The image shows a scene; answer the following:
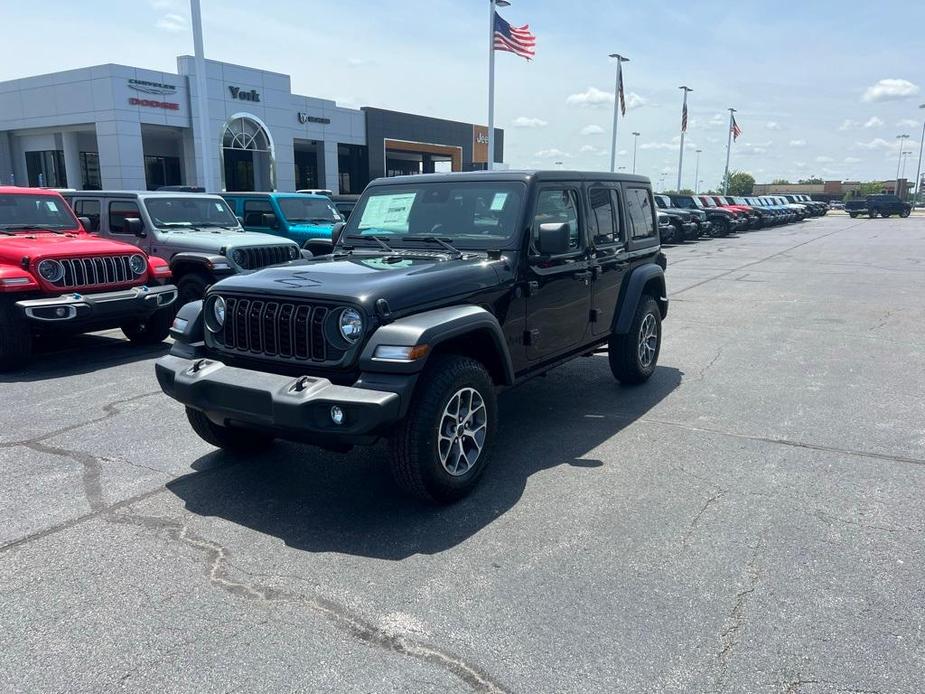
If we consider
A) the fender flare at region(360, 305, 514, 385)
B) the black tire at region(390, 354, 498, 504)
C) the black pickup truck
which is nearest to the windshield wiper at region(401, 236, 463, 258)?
the fender flare at region(360, 305, 514, 385)

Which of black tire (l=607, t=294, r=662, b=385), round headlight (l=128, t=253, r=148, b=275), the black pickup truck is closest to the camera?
black tire (l=607, t=294, r=662, b=385)

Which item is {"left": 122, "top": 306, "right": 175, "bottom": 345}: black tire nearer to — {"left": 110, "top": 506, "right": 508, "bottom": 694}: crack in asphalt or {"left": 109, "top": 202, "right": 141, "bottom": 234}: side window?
{"left": 109, "top": 202, "right": 141, "bottom": 234}: side window

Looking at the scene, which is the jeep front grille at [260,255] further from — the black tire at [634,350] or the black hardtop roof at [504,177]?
the black tire at [634,350]

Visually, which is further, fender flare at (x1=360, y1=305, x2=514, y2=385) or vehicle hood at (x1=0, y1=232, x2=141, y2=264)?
vehicle hood at (x1=0, y1=232, x2=141, y2=264)

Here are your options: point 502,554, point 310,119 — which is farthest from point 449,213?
point 310,119

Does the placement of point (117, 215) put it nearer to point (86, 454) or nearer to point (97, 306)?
point (97, 306)

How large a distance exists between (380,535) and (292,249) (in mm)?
7436

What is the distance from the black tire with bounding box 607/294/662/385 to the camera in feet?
21.2

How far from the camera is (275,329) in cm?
405

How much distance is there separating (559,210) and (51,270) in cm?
539

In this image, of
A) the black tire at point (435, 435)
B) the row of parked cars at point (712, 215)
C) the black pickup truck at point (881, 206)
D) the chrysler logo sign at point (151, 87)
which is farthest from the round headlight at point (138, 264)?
the black pickup truck at point (881, 206)

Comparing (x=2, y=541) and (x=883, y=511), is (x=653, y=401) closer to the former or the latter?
(x=883, y=511)

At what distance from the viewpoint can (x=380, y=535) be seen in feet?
12.6

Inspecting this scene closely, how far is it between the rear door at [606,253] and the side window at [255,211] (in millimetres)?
8481
